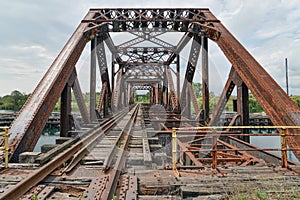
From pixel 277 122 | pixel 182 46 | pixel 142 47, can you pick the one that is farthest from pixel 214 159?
pixel 142 47

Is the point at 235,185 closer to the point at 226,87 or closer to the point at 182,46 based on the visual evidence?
the point at 226,87

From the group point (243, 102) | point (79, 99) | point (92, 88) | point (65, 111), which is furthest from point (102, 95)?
point (243, 102)

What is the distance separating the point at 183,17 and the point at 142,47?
894 cm

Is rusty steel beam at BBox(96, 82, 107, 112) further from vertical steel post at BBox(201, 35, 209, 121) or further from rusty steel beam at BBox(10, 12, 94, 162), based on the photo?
vertical steel post at BBox(201, 35, 209, 121)

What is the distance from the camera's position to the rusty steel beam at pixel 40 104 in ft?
15.1

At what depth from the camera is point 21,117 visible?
493cm

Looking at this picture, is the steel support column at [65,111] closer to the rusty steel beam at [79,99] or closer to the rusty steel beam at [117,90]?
the rusty steel beam at [79,99]

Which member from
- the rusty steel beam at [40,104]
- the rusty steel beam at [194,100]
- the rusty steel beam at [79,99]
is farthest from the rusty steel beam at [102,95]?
the rusty steel beam at [194,100]

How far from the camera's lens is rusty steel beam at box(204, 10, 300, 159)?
487 cm

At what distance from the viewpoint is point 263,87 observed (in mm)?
5648

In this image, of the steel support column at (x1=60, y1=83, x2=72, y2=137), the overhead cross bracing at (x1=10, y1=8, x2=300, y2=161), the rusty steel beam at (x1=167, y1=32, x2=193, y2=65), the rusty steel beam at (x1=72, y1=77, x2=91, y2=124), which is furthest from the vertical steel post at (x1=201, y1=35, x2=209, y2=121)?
the steel support column at (x1=60, y1=83, x2=72, y2=137)

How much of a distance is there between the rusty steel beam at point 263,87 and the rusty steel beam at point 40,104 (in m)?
4.98

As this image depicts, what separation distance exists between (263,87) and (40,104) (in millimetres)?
5293

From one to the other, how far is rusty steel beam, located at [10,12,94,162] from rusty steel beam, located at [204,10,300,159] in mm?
4979
